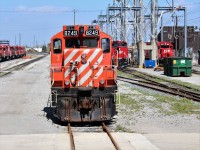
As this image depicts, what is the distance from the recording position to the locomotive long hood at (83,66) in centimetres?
1363

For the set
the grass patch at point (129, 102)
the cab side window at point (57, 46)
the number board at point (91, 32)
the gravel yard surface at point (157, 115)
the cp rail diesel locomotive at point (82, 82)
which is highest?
the number board at point (91, 32)

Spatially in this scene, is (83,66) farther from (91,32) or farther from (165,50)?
(165,50)

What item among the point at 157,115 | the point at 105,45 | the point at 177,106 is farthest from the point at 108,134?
the point at 177,106

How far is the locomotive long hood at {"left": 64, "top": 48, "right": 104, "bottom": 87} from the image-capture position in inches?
537

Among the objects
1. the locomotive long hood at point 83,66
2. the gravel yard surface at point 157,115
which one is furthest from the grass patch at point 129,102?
the locomotive long hood at point 83,66

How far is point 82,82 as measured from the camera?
44.9 feet

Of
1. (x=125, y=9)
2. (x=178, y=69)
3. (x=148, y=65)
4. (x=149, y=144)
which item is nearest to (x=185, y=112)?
(x=149, y=144)

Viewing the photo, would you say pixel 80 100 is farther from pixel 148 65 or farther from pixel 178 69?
pixel 148 65

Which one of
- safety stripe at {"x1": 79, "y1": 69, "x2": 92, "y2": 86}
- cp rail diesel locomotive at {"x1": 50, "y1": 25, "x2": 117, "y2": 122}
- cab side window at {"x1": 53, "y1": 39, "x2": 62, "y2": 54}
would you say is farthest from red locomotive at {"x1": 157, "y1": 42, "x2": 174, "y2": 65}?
safety stripe at {"x1": 79, "y1": 69, "x2": 92, "y2": 86}

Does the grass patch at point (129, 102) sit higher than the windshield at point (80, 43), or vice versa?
the windshield at point (80, 43)

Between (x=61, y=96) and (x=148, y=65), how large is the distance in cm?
4267

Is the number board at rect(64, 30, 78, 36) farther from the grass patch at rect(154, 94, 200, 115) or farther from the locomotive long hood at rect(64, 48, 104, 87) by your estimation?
the grass patch at rect(154, 94, 200, 115)

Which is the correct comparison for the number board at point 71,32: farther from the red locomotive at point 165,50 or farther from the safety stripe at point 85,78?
the red locomotive at point 165,50

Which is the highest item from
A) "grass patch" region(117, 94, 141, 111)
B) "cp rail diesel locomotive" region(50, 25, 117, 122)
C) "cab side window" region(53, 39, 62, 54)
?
"cab side window" region(53, 39, 62, 54)
